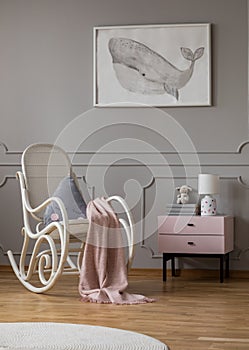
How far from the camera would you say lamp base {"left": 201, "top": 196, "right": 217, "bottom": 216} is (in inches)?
217

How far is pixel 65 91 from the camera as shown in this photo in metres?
5.98

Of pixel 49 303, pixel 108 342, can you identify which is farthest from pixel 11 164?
pixel 108 342

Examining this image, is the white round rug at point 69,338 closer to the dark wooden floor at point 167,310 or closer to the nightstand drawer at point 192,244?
the dark wooden floor at point 167,310

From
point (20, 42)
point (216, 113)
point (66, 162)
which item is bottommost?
point (66, 162)

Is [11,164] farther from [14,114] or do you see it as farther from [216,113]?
[216,113]

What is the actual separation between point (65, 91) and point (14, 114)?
44cm

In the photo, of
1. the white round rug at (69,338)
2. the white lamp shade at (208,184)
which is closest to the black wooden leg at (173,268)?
the white lamp shade at (208,184)

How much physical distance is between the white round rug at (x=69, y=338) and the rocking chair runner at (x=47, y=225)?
2330 mm

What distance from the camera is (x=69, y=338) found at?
2.16m

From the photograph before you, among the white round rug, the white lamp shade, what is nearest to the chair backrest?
the white lamp shade

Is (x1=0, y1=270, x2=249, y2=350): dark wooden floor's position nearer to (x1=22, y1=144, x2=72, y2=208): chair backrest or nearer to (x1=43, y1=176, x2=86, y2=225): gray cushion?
(x1=43, y1=176, x2=86, y2=225): gray cushion

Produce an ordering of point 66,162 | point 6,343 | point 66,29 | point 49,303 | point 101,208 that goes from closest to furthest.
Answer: point 6,343 → point 49,303 → point 101,208 → point 66,162 → point 66,29

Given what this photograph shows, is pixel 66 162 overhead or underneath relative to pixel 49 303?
overhead

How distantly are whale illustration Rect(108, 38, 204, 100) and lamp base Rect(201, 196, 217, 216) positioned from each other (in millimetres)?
833
